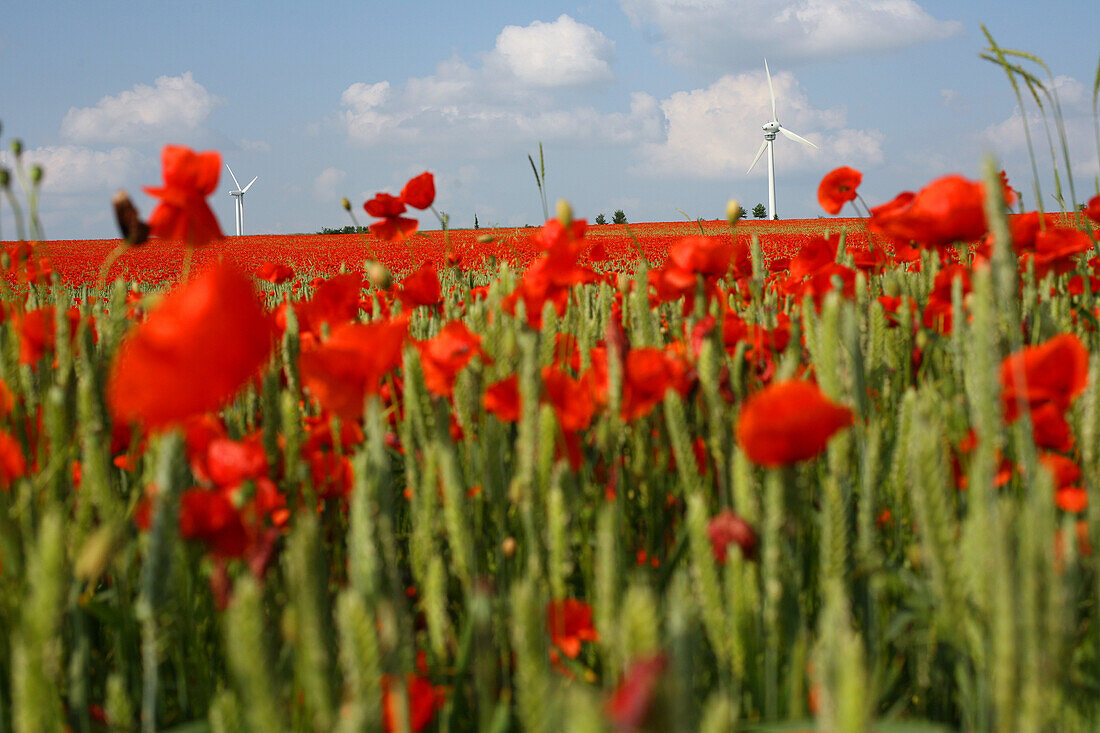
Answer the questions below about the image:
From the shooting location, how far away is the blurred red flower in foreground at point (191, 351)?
57cm

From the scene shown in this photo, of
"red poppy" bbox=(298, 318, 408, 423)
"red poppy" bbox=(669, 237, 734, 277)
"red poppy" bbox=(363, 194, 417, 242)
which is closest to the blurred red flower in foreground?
"red poppy" bbox=(298, 318, 408, 423)

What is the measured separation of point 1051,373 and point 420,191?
1.42 metres

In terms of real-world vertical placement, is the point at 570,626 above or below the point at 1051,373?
below

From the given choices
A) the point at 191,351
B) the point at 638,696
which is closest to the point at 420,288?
the point at 191,351

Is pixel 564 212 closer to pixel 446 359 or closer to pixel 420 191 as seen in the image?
pixel 446 359

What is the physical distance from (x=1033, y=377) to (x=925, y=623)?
0.26 meters

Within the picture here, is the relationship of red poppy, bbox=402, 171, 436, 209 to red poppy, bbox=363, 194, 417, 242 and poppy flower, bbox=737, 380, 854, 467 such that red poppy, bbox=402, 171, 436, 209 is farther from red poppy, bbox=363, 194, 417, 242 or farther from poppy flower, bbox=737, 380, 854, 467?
poppy flower, bbox=737, 380, 854, 467

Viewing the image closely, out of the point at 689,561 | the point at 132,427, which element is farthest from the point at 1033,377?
the point at 132,427

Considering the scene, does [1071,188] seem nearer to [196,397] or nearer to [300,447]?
[300,447]

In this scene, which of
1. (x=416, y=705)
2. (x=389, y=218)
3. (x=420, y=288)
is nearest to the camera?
(x=416, y=705)

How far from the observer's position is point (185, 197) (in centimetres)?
107

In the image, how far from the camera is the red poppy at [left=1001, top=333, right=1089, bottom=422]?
2.56 feet

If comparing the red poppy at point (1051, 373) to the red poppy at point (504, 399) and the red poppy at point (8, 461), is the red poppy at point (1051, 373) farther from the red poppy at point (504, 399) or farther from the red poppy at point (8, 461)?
the red poppy at point (8, 461)

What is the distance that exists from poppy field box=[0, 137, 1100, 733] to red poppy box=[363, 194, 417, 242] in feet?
2.77
